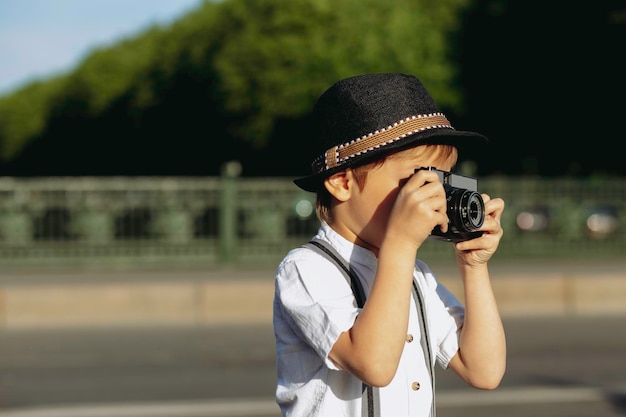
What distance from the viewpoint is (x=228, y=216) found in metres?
14.7

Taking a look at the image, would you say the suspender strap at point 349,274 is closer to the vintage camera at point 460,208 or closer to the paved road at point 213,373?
the vintage camera at point 460,208

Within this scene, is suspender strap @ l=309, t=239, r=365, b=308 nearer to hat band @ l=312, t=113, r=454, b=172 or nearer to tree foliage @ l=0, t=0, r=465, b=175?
hat band @ l=312, t=113, r=454, b=172

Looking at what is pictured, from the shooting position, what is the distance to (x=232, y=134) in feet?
127

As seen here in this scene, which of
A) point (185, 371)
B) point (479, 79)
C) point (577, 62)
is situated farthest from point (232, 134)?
point (185, 371)

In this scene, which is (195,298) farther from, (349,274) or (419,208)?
(419,208)

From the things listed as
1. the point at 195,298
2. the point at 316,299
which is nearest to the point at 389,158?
the point at 316,299

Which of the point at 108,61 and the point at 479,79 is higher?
the point at 108,61

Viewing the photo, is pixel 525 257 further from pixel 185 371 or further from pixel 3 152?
pixel 3 152

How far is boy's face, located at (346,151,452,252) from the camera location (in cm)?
192

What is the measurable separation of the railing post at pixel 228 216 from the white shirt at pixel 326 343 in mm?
12544

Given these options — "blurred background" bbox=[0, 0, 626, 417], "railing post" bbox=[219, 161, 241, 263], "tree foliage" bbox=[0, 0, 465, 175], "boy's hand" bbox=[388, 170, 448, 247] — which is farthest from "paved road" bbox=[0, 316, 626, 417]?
"tree foliage" bbox=[0, 0, 465, 175]

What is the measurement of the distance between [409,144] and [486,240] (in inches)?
9.8

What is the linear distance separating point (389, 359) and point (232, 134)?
37275 millimetres

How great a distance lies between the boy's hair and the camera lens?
120mm
